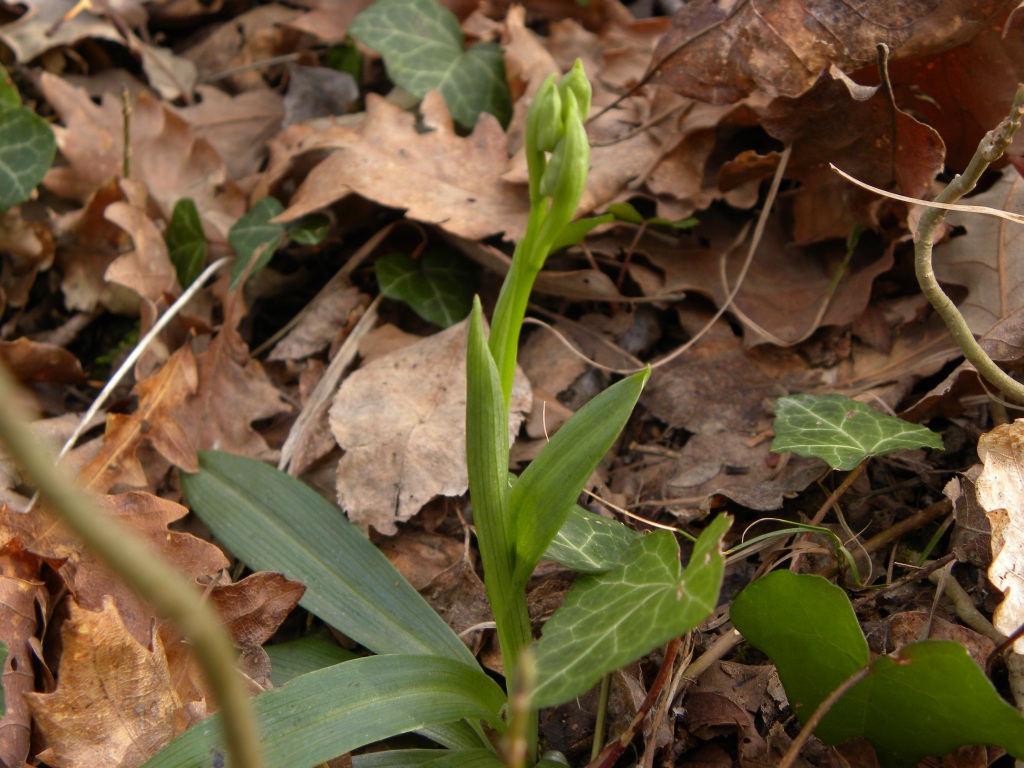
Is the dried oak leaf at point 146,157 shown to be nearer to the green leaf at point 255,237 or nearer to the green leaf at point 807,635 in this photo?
the green leaf at point 255,237

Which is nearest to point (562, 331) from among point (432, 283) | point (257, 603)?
point (432, 283)

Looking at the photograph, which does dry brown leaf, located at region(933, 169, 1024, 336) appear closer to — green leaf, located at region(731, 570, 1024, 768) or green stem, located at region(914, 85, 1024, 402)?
green stem, located at region(914, 85, 1024, 402)

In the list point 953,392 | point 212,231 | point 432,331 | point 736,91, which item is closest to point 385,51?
point 212,231

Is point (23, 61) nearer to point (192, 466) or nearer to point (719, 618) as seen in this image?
point (192, 466)

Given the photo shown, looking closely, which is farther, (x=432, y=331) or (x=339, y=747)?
(x=432, y=331)

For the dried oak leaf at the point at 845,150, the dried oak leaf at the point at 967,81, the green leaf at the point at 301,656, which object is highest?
the dried oak leaf at the point at 967,81

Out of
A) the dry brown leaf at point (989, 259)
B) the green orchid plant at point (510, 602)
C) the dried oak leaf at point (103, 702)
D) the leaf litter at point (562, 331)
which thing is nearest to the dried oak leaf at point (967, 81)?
the leaf litter at point (562, 331)
